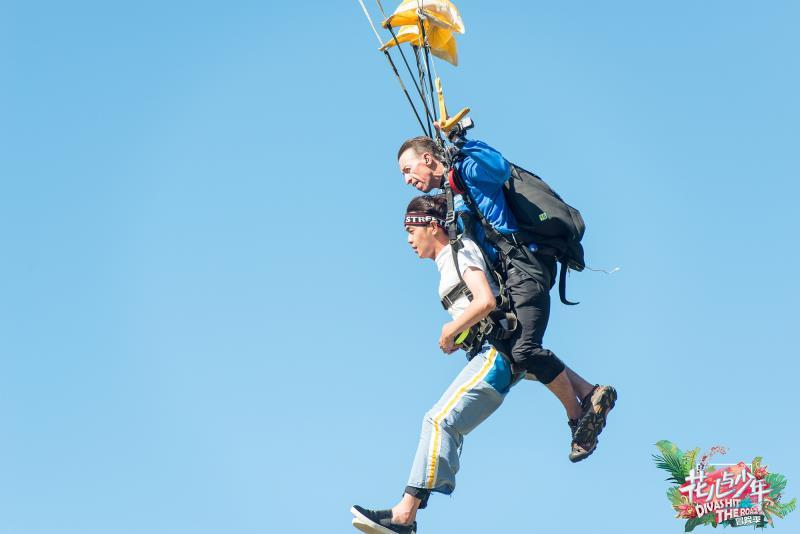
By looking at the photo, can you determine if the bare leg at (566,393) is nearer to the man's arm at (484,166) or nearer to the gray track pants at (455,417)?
the gray track pants at (455,417)

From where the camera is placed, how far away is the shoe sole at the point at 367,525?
338 inches

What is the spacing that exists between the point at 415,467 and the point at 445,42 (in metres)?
3.62

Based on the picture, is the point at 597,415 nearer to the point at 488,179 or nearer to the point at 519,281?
the point at 519,281

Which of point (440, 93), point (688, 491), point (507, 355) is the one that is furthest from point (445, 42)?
point (688, 491)

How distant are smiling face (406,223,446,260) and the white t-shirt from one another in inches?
2.9

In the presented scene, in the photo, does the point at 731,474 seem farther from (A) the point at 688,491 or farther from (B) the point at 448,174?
(B) the point at 448,174

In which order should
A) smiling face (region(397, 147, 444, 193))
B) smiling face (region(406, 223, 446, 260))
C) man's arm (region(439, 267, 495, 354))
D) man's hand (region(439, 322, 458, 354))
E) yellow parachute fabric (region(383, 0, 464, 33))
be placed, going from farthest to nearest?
yellow parachute fabric (region(383, 0, 464, 33)) < smiling face (region(397, 147, 444, 193)) < smiling face (region(406, 223, 446, 260)) < man's hand (region(439, 322, 458, 354)) < man's arm (region(439, 267, 495, 354))

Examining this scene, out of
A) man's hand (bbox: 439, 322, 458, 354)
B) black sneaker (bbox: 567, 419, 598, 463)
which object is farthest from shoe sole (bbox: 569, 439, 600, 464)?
man's hand (bbox: 439, 322, 458, 354)

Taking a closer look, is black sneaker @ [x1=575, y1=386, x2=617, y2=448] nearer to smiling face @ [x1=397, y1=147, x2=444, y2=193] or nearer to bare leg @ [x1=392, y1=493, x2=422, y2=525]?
bare leg @ [x1=392, y1=493, x2=422, y2=525]

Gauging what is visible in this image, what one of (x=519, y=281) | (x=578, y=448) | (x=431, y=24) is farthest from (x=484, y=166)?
(x=578, y=448)

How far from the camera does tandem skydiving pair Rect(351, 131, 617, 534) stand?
8.62 m

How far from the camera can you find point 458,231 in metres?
9.12

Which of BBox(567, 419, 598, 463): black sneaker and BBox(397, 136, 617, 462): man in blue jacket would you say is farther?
BBox(567, 419, 598, 463): black sneaker

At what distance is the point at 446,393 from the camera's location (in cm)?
894
